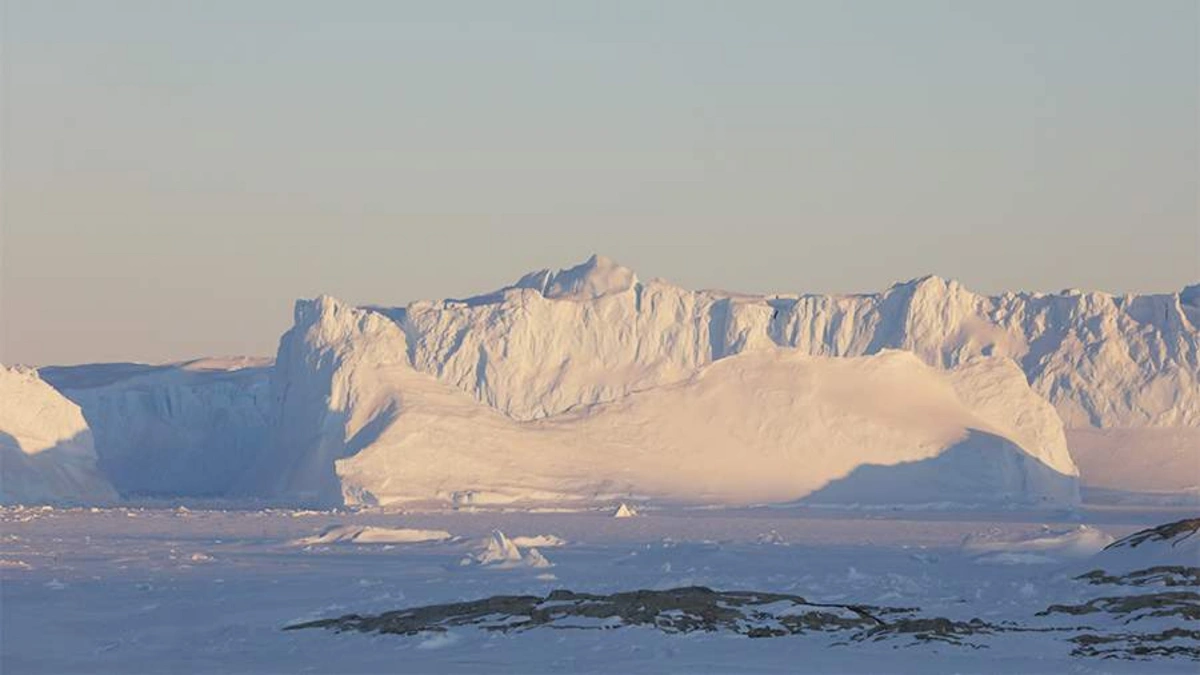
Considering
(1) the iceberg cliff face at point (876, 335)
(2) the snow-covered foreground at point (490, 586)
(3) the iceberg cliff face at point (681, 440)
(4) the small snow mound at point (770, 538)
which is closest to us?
(2) the snow-covered foreground at point (490, 586)

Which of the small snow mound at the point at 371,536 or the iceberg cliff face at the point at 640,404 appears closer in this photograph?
the small snow mound at the point at 371,536

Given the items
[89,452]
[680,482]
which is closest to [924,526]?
[680,482]

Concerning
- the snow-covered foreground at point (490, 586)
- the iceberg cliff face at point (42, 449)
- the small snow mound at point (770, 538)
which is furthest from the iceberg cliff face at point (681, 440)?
the small snow mound at point (770, 538)

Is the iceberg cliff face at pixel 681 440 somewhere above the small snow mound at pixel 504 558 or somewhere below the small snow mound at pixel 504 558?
above

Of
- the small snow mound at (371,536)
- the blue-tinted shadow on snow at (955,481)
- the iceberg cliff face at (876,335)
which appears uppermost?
the iceberg cliff face at (876,335)

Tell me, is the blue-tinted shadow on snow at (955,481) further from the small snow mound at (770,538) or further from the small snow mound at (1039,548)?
the small snow mound at (1039,548)

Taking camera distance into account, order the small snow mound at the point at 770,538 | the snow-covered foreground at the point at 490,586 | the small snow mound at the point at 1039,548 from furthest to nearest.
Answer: the small snow mound at the point at 770,538 < the small snow mound at the point at 1039,548 < the snow-covered foreground at the point at 490,586

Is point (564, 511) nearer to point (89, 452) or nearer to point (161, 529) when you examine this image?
point (161, 529)

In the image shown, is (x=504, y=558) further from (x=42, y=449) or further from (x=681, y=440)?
(x=42, y=449)
